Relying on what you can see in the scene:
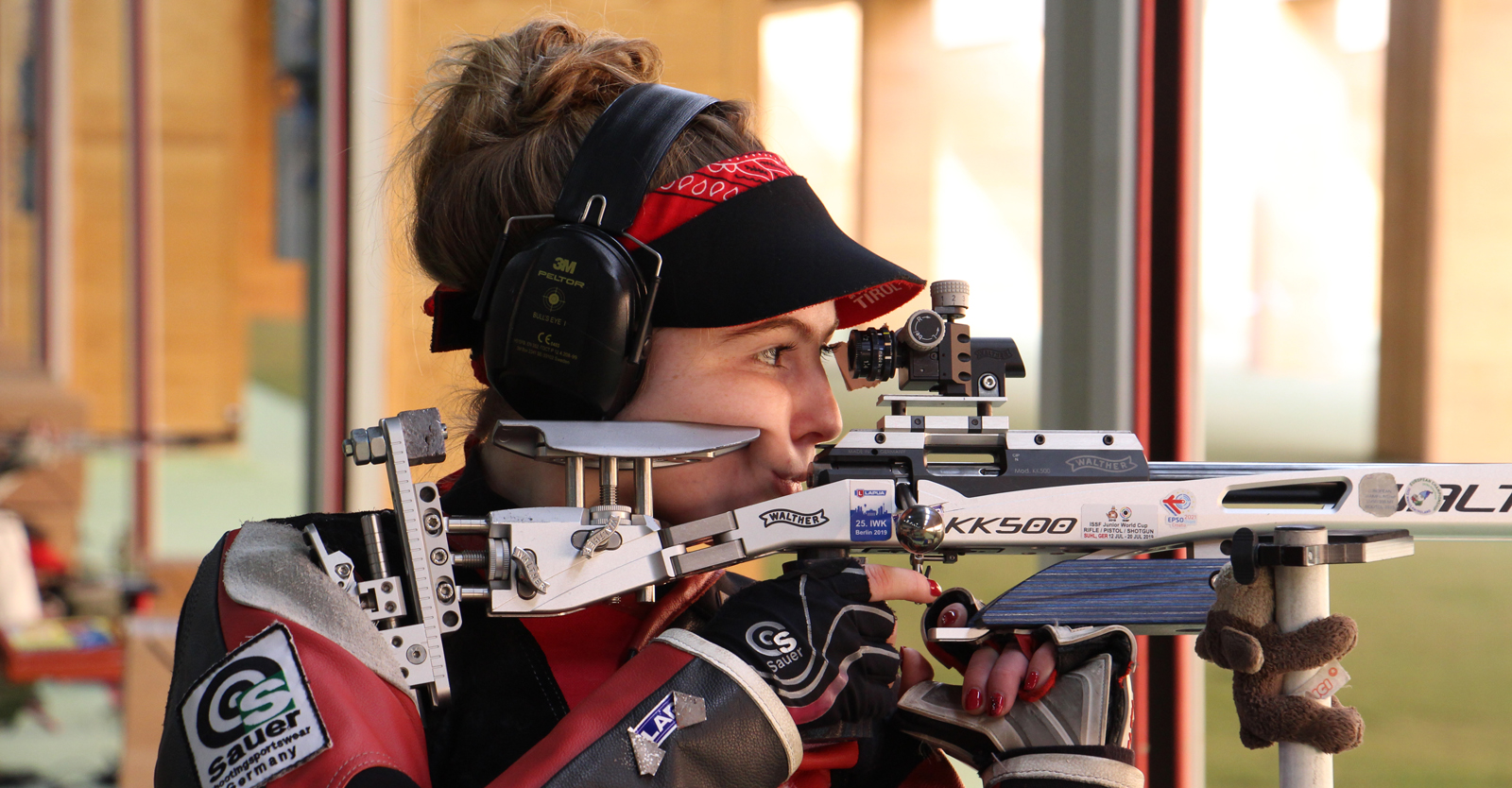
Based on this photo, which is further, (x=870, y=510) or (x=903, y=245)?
(x=903, y=245)

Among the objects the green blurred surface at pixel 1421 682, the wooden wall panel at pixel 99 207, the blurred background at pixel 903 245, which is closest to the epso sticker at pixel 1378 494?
the blurred background at pixel 903 245

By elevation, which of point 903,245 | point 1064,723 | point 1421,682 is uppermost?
point 903,245

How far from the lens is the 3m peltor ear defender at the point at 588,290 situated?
0.87 meters

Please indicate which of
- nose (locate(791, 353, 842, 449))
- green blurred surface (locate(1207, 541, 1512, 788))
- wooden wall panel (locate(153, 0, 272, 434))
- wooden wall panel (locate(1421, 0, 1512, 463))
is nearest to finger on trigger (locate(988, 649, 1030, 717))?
nose (locate(791, 353, 842, 449))

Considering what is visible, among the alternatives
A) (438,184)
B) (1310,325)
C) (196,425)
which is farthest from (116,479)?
(438,184)

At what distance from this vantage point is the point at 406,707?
822 mm

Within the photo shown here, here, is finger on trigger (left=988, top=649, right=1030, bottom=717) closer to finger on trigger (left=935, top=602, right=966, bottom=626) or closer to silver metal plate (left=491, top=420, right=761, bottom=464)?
finger on trigger (left=935, top=602, right=966, bottom=626)

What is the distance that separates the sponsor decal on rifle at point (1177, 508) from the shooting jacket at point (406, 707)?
30cm

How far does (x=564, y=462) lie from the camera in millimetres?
903

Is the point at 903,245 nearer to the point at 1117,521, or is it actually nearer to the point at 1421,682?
the point at 1421,682

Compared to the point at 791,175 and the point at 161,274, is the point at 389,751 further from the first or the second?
the point at 161,274

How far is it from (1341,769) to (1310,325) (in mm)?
4650

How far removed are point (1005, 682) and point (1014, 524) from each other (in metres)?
0.13

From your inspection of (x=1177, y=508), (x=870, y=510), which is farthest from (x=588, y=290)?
(x=1177, y=508)
